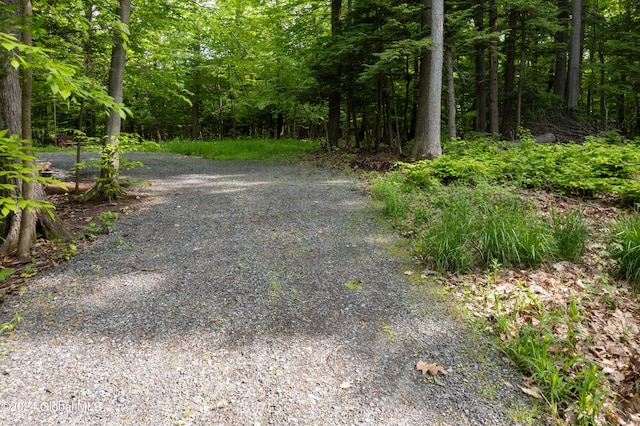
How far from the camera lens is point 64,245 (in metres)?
4.16

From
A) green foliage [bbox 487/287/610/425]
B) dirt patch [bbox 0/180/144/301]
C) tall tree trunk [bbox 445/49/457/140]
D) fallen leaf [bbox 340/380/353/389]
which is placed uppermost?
tall tree trunk [bbox 445/49/457/140]

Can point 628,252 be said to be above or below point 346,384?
above

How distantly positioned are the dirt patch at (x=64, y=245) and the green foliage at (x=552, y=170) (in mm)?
4876

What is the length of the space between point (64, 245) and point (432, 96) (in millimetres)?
7392

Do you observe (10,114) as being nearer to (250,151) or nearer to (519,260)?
(519,260)

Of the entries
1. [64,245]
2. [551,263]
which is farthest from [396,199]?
[64,245]

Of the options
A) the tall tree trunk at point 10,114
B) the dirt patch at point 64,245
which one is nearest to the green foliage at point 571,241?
the dirt patch at point 64,245

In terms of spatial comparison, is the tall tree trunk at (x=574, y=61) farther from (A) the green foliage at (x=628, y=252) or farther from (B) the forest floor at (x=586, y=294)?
(A) the green foliage at (x=628, y=252)

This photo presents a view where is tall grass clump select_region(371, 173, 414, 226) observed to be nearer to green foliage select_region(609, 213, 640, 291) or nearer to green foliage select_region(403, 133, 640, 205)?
green foliage select_region(403, 133, 640, 205)

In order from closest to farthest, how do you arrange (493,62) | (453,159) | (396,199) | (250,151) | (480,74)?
(396,199) → (453,159) → (493,62) → (480,74) → (250,151)

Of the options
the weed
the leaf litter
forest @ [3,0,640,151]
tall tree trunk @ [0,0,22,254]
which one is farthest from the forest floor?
forest @ [3,0,640,151]

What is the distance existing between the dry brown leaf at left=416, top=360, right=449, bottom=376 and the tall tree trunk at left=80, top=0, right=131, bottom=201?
5.48 metres

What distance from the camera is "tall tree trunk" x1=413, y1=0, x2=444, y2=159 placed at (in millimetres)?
8000

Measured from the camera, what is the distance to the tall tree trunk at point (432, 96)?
800cm
